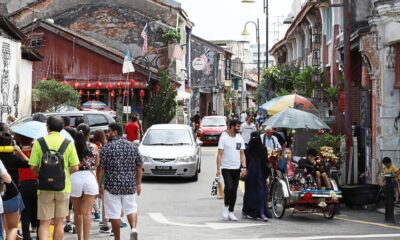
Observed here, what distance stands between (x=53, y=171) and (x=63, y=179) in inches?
7.6

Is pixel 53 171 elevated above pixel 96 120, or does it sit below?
below

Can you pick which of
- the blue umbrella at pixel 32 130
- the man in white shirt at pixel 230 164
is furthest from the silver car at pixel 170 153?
the blue umbrella at pixel 32 130

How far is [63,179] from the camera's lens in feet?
32.5

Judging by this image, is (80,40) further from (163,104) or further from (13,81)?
(13,81)

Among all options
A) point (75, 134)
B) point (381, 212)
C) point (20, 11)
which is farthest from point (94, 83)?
point (75, 134)

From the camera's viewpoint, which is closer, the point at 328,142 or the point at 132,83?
the point at 328,142

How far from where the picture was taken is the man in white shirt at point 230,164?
47.7 feet

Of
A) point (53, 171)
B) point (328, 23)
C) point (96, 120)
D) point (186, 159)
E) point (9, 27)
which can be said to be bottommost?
point (186, 159)

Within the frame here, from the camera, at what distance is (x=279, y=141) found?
19312 mm

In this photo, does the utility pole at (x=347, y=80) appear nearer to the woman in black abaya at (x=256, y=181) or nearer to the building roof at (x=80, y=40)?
the woman in black abaya at (x=256, y=181)

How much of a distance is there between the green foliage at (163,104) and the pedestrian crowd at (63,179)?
95.9ft

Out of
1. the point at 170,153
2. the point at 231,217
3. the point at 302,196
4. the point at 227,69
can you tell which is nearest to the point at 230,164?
the point at 231,217

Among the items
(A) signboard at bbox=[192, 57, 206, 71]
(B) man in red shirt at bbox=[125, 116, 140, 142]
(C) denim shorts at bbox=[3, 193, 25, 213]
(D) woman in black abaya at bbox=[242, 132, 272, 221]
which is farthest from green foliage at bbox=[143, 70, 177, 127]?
(C) denim shorts at bbox=[3, 193, 25, 213]

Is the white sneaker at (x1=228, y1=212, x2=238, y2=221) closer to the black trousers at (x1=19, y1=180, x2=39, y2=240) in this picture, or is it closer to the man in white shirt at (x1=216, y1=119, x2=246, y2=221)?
the man in white shirt at (x1=216, y1=119, x2=246, y2=221)
